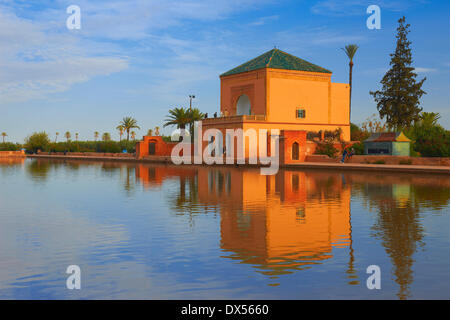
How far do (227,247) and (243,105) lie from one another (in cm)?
4829

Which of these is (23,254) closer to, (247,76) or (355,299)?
(355,299)

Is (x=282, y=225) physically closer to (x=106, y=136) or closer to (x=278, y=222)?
(x=278, y=222)

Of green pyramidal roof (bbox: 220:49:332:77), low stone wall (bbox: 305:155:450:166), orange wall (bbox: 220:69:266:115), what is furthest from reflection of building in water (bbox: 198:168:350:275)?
green pyramidal roof (bbox: 220:49:332:77)

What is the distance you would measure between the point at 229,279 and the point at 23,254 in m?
3.51

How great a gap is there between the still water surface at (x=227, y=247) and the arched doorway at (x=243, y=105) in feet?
133

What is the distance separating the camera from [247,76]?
52469 millimetres

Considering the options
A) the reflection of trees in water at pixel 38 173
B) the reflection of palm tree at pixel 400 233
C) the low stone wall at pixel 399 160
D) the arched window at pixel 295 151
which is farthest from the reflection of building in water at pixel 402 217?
the arched window at pixel 295 151

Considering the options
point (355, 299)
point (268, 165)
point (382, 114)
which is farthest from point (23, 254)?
point (382, 114)

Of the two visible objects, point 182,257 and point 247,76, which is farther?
point 247,76

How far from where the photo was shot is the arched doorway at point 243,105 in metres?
55.6

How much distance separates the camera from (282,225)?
10.4 metres

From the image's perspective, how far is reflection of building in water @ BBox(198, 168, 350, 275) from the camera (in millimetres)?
7617

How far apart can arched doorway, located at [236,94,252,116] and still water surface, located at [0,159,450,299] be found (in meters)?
40.6

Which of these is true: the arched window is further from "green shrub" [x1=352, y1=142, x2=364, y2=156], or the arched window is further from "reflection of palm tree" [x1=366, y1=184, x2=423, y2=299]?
"reflection of palm tree" [x1=366, y1=184, x2=423, y2=299]
